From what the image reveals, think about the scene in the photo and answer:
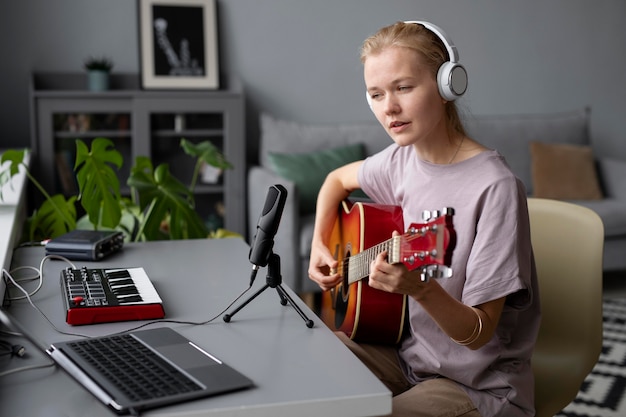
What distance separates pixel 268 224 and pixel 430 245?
0.33 metres

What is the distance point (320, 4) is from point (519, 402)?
11.0 feet

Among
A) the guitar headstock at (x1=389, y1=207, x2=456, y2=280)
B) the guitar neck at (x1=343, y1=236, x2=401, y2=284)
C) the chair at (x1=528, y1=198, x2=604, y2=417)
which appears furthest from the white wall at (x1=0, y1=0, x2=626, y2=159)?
the guitar headstock at (x1=389, y1=207, x2=456, y2=280)

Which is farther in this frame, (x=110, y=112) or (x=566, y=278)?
Result: (x=110, y=112)

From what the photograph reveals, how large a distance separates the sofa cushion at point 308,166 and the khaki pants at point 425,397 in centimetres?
215

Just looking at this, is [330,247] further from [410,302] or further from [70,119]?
[70,119]

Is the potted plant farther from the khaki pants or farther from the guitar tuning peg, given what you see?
the guitar tuning peg

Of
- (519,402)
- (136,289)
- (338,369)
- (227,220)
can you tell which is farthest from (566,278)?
(227,220)

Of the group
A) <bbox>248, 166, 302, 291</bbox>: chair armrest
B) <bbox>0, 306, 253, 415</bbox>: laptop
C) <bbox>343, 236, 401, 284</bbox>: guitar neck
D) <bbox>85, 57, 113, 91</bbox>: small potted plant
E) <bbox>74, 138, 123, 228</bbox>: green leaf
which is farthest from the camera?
<bbox>85, 57, 113, 91</bbox>: small potted plant

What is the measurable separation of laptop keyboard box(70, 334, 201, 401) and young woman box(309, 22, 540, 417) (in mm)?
406

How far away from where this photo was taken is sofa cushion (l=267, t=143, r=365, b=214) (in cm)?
382

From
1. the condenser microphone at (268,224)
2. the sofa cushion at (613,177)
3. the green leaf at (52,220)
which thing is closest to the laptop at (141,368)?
the condenser microphone at (268,224)

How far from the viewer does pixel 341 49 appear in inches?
177

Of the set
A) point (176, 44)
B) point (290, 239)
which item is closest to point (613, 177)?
point (290, 239)

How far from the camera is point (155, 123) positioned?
3.95 metres
